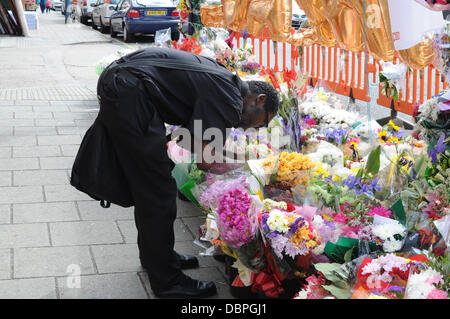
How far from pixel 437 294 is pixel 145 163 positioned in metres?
1.62

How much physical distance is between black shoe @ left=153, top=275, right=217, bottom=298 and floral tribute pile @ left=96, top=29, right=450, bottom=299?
0.46 feet

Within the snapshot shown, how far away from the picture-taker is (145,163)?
3.19m

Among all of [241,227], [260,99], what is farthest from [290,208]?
[260,99]

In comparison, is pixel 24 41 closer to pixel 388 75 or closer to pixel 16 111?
pixel 16 111

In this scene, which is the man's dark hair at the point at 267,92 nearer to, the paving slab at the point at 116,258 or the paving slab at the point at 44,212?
the paving slab at the point at 116,258

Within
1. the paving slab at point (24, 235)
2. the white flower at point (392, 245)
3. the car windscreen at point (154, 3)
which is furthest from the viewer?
the car windscreen at point (154, 3)

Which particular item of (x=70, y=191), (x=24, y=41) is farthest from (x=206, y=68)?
(x=24, y=41)

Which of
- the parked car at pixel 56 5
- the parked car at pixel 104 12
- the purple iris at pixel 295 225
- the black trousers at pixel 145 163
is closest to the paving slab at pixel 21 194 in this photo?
the black trousers at pixel 145 163

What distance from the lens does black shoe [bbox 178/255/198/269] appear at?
3.78 meters

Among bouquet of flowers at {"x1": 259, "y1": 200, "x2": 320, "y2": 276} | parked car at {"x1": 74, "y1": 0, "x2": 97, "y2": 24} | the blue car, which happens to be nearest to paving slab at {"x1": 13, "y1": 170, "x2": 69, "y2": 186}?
bouquet of flowers at {"x1": 259, "y1": 200, "x2": 320, "y2": 276}

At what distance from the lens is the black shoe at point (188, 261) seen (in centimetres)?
378

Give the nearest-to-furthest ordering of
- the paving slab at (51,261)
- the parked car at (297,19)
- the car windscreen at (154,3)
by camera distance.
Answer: the paving slab at (51,261), the parked car at (297,19), the car windscreen at (154,3)

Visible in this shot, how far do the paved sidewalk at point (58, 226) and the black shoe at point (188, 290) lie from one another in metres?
0.08

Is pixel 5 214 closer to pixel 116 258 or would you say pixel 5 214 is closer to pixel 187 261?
pixel 116 258
